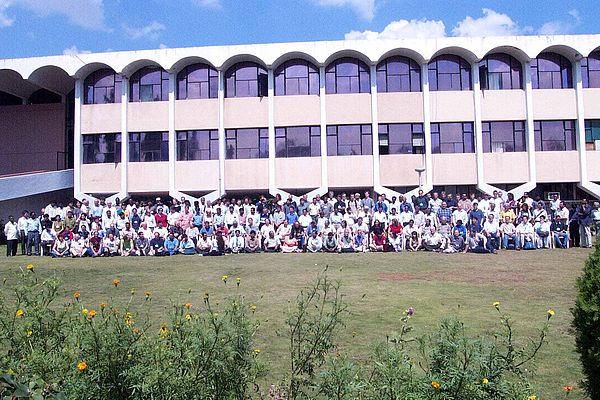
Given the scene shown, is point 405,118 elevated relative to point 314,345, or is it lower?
elevated

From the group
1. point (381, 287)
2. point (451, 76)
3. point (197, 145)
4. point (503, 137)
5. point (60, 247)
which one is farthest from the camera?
point (197, 145)

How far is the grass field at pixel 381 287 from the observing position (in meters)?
6.23

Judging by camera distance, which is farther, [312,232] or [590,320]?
[312,232]

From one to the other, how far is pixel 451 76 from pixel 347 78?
19.3ft

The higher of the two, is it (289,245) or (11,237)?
(11,237)

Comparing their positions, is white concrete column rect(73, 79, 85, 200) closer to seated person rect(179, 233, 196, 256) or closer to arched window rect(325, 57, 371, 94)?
seated person rect(179, 233, 196, 256)

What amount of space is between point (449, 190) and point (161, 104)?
17.2m

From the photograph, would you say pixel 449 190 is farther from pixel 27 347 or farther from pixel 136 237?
pixel 27 347

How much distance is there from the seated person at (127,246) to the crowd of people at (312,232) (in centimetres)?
4

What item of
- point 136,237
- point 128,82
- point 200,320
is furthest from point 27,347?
point 128,82

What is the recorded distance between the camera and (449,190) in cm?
2716

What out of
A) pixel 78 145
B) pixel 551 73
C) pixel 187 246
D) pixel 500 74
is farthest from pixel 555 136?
pixel 78 145

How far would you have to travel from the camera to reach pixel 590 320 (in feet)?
11.6

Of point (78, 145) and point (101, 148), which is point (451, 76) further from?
point (78, 145)
